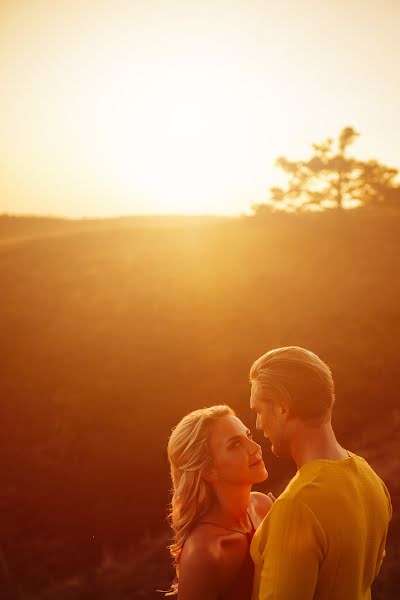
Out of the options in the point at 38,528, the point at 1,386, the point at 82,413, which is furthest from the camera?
the point at 1,386

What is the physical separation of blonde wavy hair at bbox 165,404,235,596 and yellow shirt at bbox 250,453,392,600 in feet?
2.01

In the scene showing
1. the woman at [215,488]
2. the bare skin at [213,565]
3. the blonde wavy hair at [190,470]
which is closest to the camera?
the bare skin at [213,565]

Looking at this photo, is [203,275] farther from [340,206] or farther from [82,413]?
[340,206]

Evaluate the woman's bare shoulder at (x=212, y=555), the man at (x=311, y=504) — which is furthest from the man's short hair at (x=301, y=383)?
the woman's bare shoulder at (x=212, y=555)

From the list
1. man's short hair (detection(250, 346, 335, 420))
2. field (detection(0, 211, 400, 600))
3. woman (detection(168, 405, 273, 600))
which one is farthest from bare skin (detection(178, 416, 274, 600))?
field (detection(0, 211, 400, 600))

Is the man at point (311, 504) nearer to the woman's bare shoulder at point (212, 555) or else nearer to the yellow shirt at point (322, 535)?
the yellow shirt at point (322, 535)

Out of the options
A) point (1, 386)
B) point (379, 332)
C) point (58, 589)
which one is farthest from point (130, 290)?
point (58, 589)

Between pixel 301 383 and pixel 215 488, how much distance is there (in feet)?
3.30

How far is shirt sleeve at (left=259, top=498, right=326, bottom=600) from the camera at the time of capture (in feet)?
6.27

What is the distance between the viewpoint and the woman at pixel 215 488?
101 inches

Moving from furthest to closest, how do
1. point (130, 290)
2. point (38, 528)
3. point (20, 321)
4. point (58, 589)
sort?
point (130, 290) < point (20, 321) < point (38, 528) < point (58, 589)

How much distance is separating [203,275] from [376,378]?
9159mm

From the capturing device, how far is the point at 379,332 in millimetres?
15953

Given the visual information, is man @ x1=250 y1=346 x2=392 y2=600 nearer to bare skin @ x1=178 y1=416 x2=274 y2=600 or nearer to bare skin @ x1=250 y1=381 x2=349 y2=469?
bare skin @ x1=250 y1=381 x2=349 y2=469
